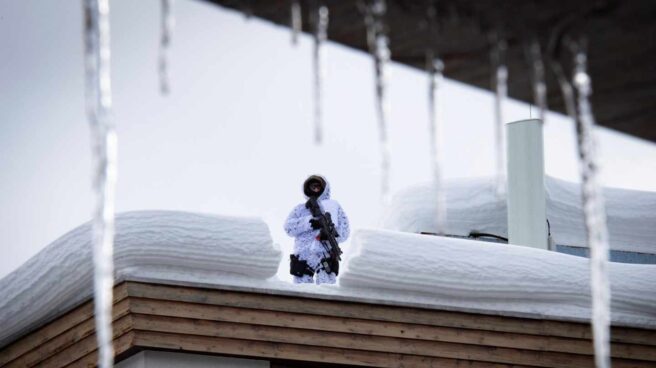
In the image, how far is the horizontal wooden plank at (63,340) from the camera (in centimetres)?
1219

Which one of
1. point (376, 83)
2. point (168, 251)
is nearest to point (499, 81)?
point (376, 83)

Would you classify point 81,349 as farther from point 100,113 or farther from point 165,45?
point 165,45

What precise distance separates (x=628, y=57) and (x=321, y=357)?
6.53 meters

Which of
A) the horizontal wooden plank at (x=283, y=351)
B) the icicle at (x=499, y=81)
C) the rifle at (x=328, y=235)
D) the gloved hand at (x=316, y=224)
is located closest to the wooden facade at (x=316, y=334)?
the horizontal wooden plank at (x=283, y=351)

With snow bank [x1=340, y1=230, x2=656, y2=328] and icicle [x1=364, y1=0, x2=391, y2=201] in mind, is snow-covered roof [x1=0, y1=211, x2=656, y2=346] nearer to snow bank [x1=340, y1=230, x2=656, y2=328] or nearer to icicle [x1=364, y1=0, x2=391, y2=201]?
snow bank [x1=340, y1=230, x2=656, y2=328]

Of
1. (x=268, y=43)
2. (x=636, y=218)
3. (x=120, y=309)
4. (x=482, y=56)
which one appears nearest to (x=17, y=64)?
(x=268, y=43)

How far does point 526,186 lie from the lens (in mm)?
16500

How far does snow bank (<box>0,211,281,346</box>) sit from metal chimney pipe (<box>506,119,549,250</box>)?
4.43 metres

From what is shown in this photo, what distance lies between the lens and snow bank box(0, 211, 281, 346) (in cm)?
1209

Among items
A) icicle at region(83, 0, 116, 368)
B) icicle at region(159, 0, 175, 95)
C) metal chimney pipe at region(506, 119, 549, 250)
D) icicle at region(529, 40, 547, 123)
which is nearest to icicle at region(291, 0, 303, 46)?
icicle at region(159, 0, 175, 95)

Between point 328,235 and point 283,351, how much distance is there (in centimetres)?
145

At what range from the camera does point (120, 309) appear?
1216 centimetres

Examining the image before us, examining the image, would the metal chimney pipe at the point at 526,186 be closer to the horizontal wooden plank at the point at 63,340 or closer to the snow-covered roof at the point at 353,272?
the snow-covered roof at the point at 353,272

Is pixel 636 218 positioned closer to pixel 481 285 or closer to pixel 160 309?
pixel 481 285
